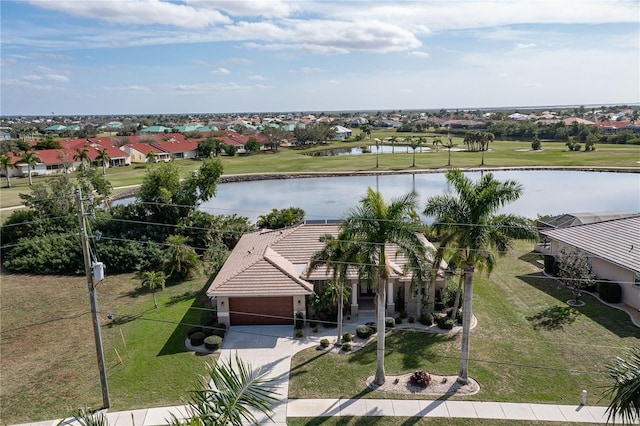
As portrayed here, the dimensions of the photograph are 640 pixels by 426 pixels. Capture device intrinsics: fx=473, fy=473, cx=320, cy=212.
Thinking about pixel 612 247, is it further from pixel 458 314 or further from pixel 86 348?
pixel 86 348

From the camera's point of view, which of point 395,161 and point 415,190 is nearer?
point 415,190

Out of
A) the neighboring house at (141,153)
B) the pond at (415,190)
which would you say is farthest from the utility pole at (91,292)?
the neighboring house at (141,153)

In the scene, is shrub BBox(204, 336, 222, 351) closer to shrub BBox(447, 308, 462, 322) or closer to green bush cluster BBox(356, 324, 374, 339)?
green bush cluster BBox(356, 324, 374, 339)

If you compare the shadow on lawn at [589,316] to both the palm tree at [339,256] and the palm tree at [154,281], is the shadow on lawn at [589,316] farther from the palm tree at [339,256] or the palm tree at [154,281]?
the palm tree at [154,281]

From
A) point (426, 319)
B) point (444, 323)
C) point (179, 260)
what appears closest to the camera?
point (444, 323)

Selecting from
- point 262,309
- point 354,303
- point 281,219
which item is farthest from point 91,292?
point 281,219
